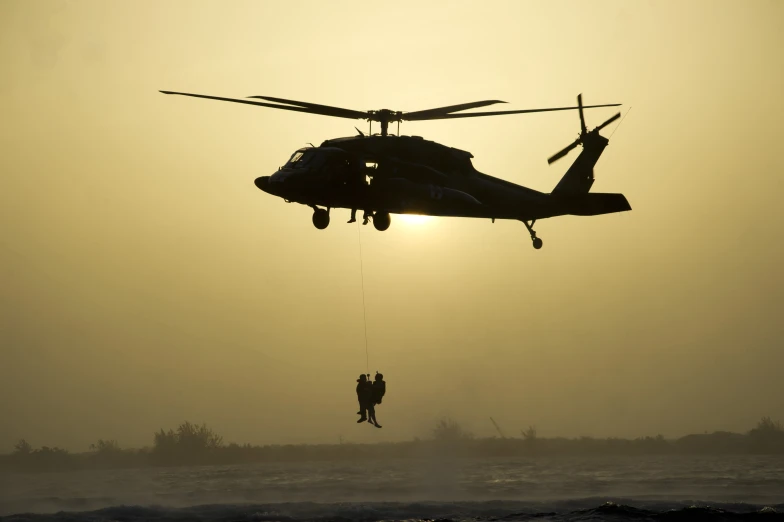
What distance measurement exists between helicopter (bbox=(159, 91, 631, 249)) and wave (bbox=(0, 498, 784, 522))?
2935 centimetres

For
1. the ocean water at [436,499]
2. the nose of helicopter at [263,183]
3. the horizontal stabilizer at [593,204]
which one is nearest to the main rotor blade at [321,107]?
the nose of helicopter at [263,183]

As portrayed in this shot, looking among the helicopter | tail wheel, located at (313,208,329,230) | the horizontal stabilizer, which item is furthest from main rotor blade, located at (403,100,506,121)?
the horizontal stabilizer

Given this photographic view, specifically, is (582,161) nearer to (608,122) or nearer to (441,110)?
(608,122)

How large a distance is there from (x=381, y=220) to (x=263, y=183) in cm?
443

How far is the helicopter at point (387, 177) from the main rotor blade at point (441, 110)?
0.03m

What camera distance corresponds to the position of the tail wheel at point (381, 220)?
29.3 meters

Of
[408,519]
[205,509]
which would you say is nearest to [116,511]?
[205,509]

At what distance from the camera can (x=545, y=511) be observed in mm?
62062

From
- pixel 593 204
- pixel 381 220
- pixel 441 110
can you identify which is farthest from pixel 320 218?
pixel 593 204

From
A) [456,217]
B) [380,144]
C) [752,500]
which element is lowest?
[752,500]

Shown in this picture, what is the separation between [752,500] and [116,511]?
182 ft

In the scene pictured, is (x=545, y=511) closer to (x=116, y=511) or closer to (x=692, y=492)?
(x=692, y=492)

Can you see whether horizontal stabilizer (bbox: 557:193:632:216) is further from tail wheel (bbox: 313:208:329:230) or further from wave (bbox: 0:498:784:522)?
wave (bbox: 0:498:784:522)

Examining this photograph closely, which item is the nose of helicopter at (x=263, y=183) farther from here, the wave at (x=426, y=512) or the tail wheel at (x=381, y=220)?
the wave at (x=426, y=512)
